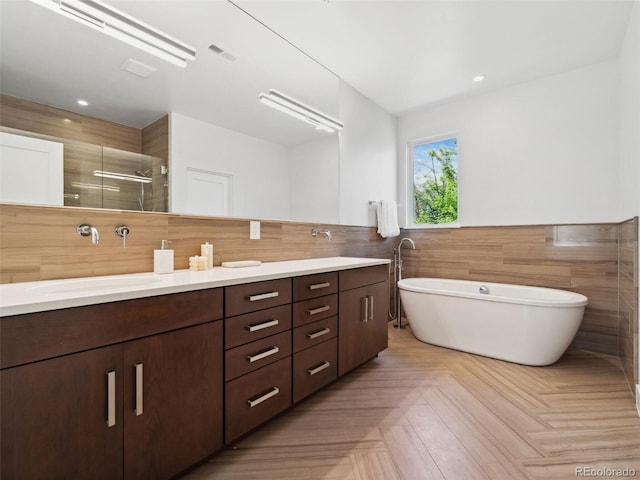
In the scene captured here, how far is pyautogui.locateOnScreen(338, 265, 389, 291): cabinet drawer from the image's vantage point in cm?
197

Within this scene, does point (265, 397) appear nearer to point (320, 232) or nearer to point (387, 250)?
point (320, 232)

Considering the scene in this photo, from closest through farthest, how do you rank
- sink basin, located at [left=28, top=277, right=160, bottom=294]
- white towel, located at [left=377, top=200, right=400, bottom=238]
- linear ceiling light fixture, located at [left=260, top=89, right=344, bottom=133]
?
1. sink basin, located at [left=28, top=277, right=160, bottom=294]
2. linear ceiling light fixture, located at [left=260, top=89, right=344, bottom=133]
3. white towel, located at [left=377, top=200, right=400, bottom=238]

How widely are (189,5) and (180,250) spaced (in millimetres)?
1466

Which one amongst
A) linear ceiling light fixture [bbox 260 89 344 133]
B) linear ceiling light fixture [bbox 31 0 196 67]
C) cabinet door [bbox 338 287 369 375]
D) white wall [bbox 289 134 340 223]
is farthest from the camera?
white wall [bbox 289 134 340 223]

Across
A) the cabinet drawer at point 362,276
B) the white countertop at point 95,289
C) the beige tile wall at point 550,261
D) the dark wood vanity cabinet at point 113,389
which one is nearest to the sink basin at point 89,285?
the white countertop at point 95,289

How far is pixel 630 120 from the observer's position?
2027 mm

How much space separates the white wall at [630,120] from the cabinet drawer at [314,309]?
6.09 feet

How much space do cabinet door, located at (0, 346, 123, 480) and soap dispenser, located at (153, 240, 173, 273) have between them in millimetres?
610

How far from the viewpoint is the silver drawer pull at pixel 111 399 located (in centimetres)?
94

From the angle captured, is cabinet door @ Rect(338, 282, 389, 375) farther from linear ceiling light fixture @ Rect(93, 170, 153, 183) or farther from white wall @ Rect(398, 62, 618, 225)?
white wall @ Rect(398, 62, 618, 225)

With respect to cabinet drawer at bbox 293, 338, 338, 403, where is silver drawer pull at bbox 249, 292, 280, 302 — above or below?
above

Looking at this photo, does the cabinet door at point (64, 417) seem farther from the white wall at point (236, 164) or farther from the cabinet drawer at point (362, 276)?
the cabinet drawer at point (362, 276)

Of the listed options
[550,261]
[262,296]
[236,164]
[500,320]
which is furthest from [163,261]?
[550,261]

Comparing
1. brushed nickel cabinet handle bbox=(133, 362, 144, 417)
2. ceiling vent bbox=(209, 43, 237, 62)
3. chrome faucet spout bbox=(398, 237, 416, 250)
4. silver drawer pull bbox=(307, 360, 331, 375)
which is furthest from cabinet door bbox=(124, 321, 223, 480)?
chrome faucet spout bbox=(398, 237, 416, 250)
